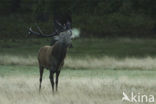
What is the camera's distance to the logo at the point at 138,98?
44.1 feet

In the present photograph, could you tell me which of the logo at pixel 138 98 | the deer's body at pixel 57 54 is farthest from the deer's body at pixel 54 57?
the logo at pixel 138 98

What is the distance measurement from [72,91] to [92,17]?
129 ft

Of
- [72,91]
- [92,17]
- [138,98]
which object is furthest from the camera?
[92,17]

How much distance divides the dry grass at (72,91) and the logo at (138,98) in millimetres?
235

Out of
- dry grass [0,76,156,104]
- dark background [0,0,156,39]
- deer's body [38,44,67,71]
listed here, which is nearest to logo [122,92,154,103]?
dry grass [0,76,156,104]

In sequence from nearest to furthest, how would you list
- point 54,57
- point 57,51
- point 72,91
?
point 57,51, point 54,57, point 72,91

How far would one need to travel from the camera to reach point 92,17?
2142 inches

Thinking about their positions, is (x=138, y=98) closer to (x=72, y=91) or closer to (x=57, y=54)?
(x=72, y=91)

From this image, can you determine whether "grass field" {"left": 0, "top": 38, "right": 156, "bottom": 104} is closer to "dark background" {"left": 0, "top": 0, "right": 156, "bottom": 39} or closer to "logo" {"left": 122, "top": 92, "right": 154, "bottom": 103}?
"logo" {"left": 122, "top": 92, "right": 154, "bottom": 103}

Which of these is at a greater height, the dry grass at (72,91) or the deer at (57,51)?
the deer at (57,51)

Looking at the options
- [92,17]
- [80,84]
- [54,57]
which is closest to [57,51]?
[54,57]

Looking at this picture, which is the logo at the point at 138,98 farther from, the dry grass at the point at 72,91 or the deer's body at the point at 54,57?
the deer's body at the point at 54,57

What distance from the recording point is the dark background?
50438 mm

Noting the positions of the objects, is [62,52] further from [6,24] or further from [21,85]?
[6,24]
